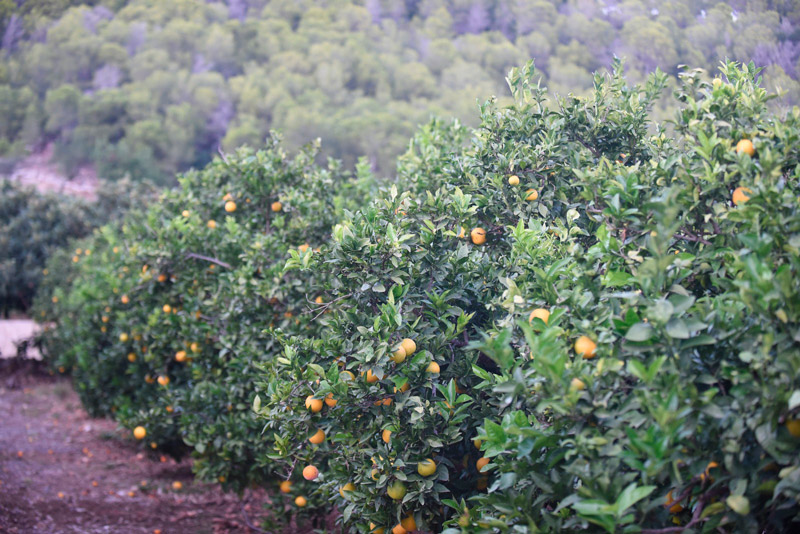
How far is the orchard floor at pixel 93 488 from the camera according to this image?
11.9ft

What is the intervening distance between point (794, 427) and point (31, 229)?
10.2 metres

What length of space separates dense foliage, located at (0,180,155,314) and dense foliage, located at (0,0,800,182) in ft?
16.5

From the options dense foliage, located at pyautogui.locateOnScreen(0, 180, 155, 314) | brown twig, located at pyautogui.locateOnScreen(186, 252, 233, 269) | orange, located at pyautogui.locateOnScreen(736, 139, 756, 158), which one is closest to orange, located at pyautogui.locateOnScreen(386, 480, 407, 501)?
orange, located at pyautogui.locateOnScreen(736, 139, 756, 158)

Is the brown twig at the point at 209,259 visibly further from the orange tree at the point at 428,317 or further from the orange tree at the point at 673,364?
the orange tree at the point at 673,364

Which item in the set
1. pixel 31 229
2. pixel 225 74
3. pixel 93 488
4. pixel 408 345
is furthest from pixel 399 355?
pixel 225 74

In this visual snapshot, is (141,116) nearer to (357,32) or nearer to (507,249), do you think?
(357,32)

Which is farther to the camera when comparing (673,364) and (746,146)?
(746,146)

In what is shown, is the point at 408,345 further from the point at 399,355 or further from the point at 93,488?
the point at 93,488

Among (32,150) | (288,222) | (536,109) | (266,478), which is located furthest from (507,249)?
(32,150)

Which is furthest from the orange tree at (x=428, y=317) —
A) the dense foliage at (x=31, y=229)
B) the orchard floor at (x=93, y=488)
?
the dense foliage at (x=31, y=229)

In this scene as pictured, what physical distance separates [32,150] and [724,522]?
96.0 feet

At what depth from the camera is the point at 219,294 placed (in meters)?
3.32

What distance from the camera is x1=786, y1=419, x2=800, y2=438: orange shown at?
1.21 m

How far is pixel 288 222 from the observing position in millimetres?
3508
